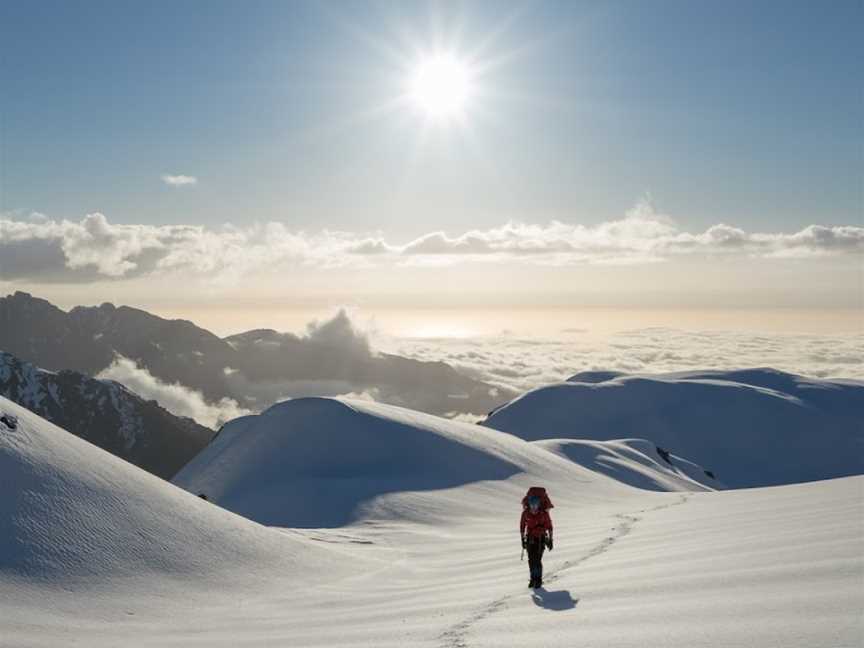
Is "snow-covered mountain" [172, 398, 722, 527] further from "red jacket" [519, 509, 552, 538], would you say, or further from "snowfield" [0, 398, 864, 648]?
"red jacket" [519, 509, 552, 538]

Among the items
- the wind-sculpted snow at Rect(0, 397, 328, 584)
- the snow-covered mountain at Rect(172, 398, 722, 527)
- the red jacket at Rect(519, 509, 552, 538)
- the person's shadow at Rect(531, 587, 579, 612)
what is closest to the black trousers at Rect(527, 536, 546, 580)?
the red jacket at Rect(519, 509, 552, 538)

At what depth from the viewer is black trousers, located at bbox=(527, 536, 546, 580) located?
14.4 m

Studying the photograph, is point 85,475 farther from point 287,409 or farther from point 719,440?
point 719,440

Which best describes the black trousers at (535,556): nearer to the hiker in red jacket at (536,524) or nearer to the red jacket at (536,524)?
the hiker in red jacket at (536,524)

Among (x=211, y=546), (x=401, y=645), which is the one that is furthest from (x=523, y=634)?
(x=211, y=546)

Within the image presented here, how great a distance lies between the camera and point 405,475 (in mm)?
48156

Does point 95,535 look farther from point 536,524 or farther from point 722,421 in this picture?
point 722,421

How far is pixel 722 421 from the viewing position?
528ft

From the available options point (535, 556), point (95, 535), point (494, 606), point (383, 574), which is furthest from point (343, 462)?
point (494, 606)

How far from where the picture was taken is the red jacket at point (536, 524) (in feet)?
49.5

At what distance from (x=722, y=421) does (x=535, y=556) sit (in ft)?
525

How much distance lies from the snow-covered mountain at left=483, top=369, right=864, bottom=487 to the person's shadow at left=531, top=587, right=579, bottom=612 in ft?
448

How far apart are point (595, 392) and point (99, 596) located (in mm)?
163242

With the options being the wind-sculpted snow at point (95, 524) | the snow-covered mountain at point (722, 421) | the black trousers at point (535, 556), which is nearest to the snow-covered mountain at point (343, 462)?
the wind-sculpted snow at point (95, 524)
